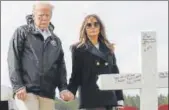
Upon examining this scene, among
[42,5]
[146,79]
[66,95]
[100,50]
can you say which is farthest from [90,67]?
[42,5]

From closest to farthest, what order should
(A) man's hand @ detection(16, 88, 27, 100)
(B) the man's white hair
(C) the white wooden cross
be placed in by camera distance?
(A) man's hand @ detection(16, 88, 27, 100) < (B) the man's white hair < (C) the white wooden cross

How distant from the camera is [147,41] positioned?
200 inches

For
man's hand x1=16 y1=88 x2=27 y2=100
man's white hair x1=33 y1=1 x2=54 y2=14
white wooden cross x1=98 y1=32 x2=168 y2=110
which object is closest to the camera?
man's hand x1=16 y1=88 x2=27 y2=100

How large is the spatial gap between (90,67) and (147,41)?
58cm

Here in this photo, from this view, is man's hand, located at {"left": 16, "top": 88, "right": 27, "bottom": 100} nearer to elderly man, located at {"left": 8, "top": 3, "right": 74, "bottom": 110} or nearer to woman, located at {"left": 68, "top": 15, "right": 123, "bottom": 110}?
elderly man, located at {"left": 8, "top": 3, "right": 74, "bottom": 110}

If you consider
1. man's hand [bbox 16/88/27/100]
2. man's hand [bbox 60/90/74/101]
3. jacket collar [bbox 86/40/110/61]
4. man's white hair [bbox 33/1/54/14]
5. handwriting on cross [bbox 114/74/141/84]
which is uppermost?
man's white hair [bbox 33/1/54/14]

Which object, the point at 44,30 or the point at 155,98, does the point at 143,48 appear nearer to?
the point at 155,98

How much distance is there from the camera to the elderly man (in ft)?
15.7

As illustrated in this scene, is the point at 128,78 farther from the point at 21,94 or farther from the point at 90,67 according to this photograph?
the point at 21,94

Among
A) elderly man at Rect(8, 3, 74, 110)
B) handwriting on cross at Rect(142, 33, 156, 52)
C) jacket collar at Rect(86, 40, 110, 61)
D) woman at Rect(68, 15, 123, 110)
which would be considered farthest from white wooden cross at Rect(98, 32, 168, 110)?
elderly man at Rect(8, 3, 74, 110)

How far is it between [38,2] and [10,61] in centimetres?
61

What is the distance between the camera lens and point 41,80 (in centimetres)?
485

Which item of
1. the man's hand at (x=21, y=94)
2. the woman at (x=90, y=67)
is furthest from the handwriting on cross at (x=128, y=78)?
the man's hand at (x=21, y=94)

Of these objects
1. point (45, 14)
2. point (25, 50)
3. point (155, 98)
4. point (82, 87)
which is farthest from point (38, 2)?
point (155, 98)
